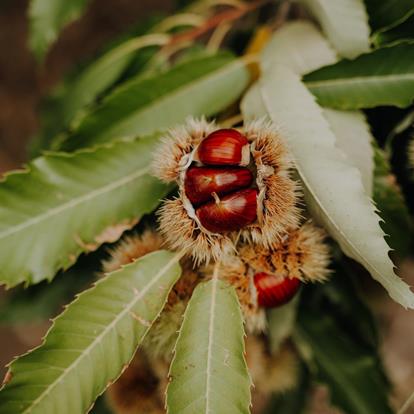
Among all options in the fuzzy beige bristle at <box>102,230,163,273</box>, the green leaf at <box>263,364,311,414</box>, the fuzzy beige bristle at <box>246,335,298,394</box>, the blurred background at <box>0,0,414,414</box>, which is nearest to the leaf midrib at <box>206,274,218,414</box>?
the fuzzy beige bristle at <box>102,230,163,273</box>

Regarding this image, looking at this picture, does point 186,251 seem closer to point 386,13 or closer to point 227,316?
point 227,316

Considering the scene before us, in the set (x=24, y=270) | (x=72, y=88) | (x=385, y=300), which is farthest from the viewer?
(x=385, y=300)

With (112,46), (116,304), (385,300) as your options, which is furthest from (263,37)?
(385,300)

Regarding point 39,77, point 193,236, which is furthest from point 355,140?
point 39,77

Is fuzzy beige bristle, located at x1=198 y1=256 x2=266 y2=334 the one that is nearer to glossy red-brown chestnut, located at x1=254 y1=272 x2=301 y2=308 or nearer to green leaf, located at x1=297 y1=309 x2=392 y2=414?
glossy red-brown chestnut, located at x1=254 y1=272 x2=301 y2=308

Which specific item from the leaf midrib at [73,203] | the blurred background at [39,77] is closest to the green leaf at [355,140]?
the leaf midrib at [73,203]

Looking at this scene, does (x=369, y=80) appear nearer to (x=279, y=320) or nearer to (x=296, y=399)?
(x=279, y=320)

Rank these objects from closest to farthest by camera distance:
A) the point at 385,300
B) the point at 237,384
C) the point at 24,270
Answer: the point at 237,384, the point at 24,270, the point at 385,300
